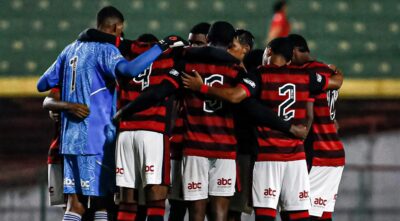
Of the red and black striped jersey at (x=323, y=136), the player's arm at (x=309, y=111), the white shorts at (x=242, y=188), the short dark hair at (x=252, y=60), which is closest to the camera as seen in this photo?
the player's arm at (x=309, y=111)

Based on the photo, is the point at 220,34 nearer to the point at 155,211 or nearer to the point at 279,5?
the point at 155,211

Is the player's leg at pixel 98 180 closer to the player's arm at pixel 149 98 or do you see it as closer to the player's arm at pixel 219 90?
the player's arm at pixel 149 98

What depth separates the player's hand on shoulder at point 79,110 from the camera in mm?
6641

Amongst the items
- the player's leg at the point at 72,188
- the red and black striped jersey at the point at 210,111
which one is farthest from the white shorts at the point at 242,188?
the player's leg at the point at 72,188

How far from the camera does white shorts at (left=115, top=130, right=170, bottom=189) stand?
6699 millimetres

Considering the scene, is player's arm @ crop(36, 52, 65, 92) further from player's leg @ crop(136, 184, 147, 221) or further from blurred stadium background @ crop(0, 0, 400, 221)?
blurred stadium background @ crop(0, 0, 400, 221)

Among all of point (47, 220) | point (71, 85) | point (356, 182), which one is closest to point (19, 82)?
point (47, 220)

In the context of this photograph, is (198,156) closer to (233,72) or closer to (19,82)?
(233,72)

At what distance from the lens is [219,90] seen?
651cm

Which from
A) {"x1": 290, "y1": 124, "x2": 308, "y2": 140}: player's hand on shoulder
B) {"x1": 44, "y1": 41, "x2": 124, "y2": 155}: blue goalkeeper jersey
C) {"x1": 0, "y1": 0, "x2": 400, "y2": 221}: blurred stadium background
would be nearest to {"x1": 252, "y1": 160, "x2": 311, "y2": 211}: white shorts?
{"x1": 290, "y1": 124, "x2": 308, "y2": 140}: player's hand on shoulder

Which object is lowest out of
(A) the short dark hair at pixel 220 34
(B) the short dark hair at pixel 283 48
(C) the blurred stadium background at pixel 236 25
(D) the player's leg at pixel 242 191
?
(D) the player's leg at pixel 242 191

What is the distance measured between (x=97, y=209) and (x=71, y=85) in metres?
0.86

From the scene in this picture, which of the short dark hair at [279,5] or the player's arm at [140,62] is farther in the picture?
the short dark hair at [279,5]

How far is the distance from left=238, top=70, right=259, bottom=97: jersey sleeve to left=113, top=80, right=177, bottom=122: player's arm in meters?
0.44
